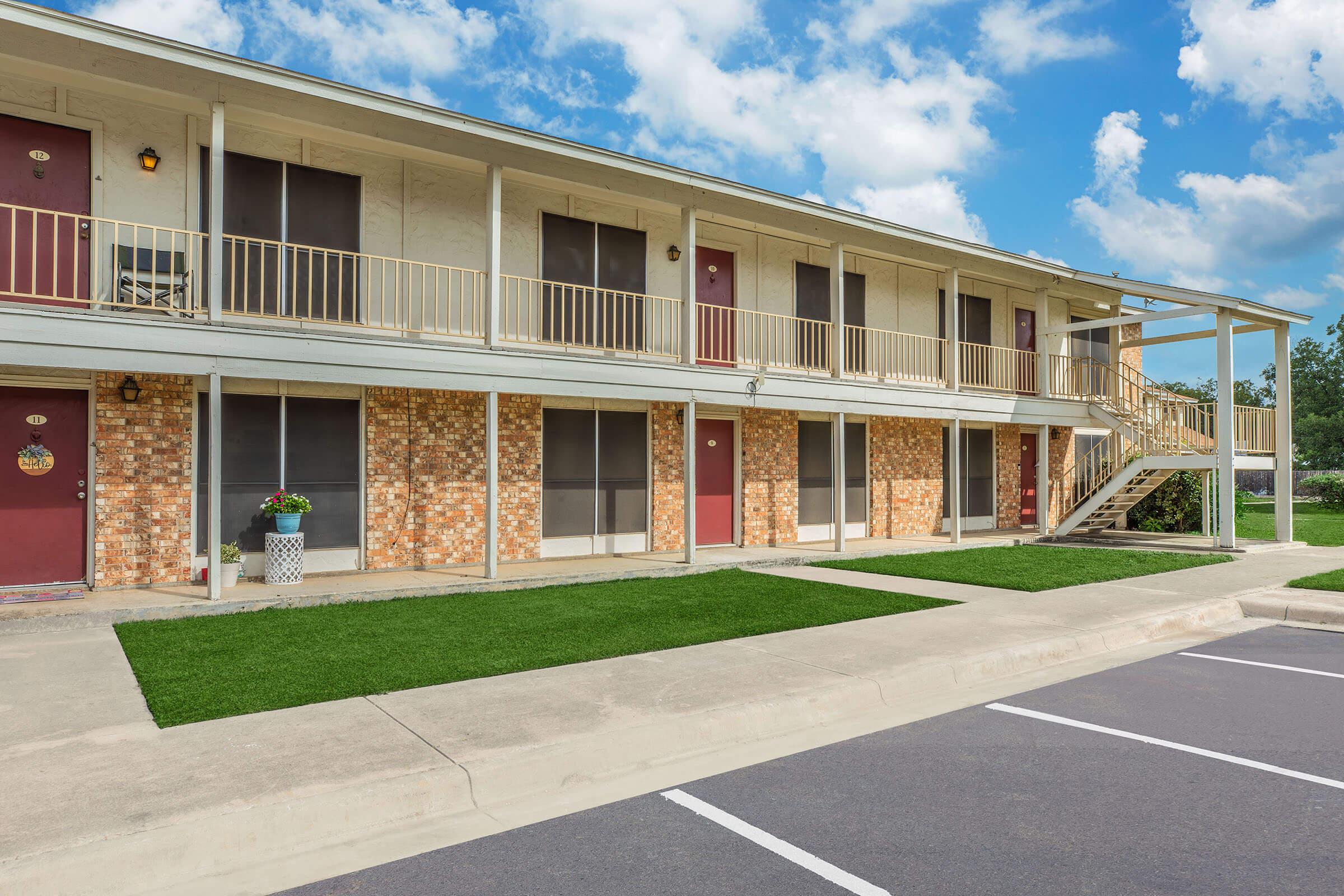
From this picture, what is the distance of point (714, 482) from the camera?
47.9 feet

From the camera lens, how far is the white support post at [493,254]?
10.6m

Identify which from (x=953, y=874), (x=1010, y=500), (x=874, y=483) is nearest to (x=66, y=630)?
(x=953, y=874)

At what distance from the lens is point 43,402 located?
9.30 m

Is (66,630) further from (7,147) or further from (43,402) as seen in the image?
(7,147)

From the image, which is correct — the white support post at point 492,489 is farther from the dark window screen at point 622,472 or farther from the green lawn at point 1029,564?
the green lawn at point 1029,564

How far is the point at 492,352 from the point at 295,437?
270cm

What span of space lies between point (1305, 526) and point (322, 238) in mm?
24075

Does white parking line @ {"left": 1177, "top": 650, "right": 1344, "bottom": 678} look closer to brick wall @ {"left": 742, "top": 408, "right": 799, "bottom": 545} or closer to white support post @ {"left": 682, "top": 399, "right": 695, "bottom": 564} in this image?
white support post @ {"left": 682, "top": 399, "right": 695, "bottom": 564}

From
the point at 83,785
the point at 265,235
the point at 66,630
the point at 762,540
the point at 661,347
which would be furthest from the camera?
the point at 762,540

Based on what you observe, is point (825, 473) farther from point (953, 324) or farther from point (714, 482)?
point (953, 324)

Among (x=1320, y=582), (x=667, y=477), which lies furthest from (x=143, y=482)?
(x=1320, y=582)

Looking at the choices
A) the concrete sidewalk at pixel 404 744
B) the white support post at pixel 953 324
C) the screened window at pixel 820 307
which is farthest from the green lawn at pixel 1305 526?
the concrete sidewalk at pixel 404 744

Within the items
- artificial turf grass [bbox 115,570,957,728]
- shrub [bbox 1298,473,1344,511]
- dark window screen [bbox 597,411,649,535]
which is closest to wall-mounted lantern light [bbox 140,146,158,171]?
artificial turf grass [bbox 115,570,957,728]

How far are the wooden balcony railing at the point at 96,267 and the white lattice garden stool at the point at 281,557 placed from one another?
274 cm
